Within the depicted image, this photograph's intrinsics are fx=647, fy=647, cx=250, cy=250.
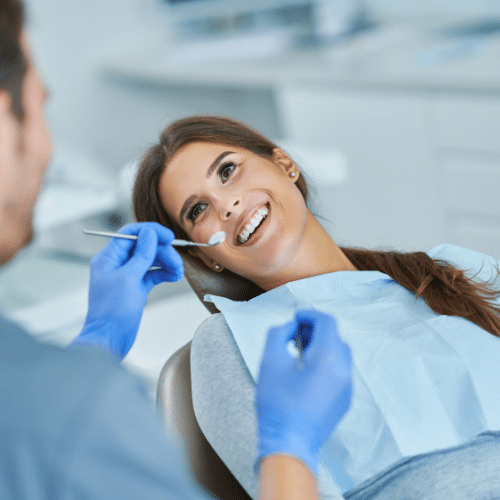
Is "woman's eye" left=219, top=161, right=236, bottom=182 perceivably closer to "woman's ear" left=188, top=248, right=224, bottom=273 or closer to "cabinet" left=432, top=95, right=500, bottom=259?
"woman's ear" left=188, top=248, right=224, bottom=273

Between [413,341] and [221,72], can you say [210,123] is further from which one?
[221,72]

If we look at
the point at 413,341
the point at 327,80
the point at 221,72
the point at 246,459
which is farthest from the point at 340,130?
the point at 246,459

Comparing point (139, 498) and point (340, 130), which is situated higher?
point (139, 498)

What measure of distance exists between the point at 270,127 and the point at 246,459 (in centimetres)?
263

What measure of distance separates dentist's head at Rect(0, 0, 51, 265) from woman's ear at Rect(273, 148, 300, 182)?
665 millimetres

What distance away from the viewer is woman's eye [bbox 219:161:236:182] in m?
1.17

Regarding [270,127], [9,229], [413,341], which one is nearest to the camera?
[9,229]

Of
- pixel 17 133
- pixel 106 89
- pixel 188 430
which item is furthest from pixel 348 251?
pixel 106 89

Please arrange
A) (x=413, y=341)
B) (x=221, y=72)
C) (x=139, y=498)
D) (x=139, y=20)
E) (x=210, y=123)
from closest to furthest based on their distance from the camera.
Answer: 1. (x=139, y=498)
2. (x=413, y=341)
3. (x=210, y=123)
4. (x=221, y=72)
5. (x=139, y=20)

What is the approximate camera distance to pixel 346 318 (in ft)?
3.37

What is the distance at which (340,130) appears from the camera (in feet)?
7.84

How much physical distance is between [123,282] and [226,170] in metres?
0.29

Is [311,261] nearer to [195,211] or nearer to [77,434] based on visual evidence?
[195,211]

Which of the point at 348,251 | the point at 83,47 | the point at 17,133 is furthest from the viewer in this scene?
the point at 83,47
